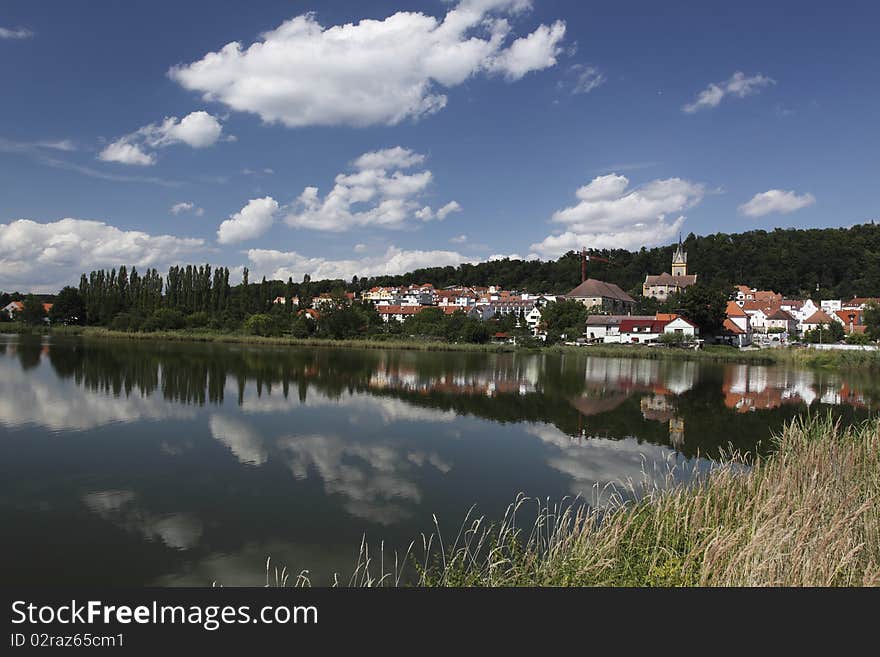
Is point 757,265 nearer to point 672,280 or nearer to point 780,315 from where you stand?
point 672,280

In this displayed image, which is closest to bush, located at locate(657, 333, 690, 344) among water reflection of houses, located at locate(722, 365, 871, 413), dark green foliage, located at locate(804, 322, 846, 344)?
dark green foliage, located at locate(804, 322, 846, 344)

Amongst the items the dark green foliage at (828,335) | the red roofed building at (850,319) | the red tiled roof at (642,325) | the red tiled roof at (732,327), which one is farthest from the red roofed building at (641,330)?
the red roofed building at (850,319)

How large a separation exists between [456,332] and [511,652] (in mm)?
52107

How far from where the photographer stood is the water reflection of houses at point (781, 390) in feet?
69.4

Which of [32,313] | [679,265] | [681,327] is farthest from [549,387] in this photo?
[679,265]

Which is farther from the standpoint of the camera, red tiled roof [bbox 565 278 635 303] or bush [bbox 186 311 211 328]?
red tiled roof [bbox 565 278 635 303]

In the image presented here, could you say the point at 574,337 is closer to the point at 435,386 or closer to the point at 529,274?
the point at 435,386

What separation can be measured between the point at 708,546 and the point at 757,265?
127 meters

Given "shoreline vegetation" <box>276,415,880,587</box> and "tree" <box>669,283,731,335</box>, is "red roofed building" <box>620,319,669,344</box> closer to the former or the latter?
"tree" <box>669,283,731,335</box>

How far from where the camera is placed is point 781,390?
2509cm

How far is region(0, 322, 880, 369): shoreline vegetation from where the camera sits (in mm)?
40000

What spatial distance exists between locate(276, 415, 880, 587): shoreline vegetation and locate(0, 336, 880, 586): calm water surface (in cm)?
96

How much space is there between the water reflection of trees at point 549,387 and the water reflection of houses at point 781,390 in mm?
54

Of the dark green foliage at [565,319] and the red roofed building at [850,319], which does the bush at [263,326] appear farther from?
the red roofed building at [850,319]
